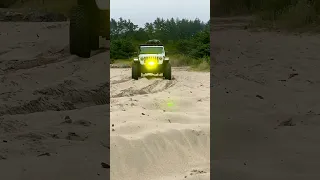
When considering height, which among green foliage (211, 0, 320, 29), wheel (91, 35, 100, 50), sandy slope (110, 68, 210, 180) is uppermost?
green foliage (211, 0, 320, 29)

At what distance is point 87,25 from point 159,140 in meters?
4.36

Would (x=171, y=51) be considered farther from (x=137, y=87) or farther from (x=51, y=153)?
(x=51, y=153)

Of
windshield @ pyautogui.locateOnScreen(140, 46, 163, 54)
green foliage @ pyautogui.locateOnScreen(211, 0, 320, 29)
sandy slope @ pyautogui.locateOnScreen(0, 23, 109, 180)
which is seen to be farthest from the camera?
green foliage @ pyautogui.locateOnScreen(211, 0, 320, 29)

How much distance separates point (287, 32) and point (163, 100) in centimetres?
554

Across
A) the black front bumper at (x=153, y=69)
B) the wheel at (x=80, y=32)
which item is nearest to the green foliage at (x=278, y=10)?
the black front bumper at (x=153, y=69)

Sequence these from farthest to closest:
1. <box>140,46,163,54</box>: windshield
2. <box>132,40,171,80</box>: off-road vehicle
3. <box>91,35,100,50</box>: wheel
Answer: <box>140,46,163,54</box>: windshield < <box>132,40,171,80</box>: off-road vehicle < <box>91,35,100,50</box>: wheel

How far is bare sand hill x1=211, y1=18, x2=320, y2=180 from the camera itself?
9.43ft

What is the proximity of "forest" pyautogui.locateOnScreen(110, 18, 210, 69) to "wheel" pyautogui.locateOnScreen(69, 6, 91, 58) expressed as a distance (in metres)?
3.45

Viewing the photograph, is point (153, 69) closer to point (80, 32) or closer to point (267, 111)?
point (80, 32)

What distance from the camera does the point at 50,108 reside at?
188 inches

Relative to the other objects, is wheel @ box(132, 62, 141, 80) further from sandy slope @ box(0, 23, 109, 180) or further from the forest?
the forest

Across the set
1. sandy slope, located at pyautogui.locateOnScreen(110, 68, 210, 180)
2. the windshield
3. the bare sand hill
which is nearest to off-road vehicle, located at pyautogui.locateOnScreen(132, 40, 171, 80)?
the windshield

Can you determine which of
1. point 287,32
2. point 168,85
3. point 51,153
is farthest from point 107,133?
point 287,32

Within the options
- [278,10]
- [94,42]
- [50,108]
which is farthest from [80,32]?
[278,10]
